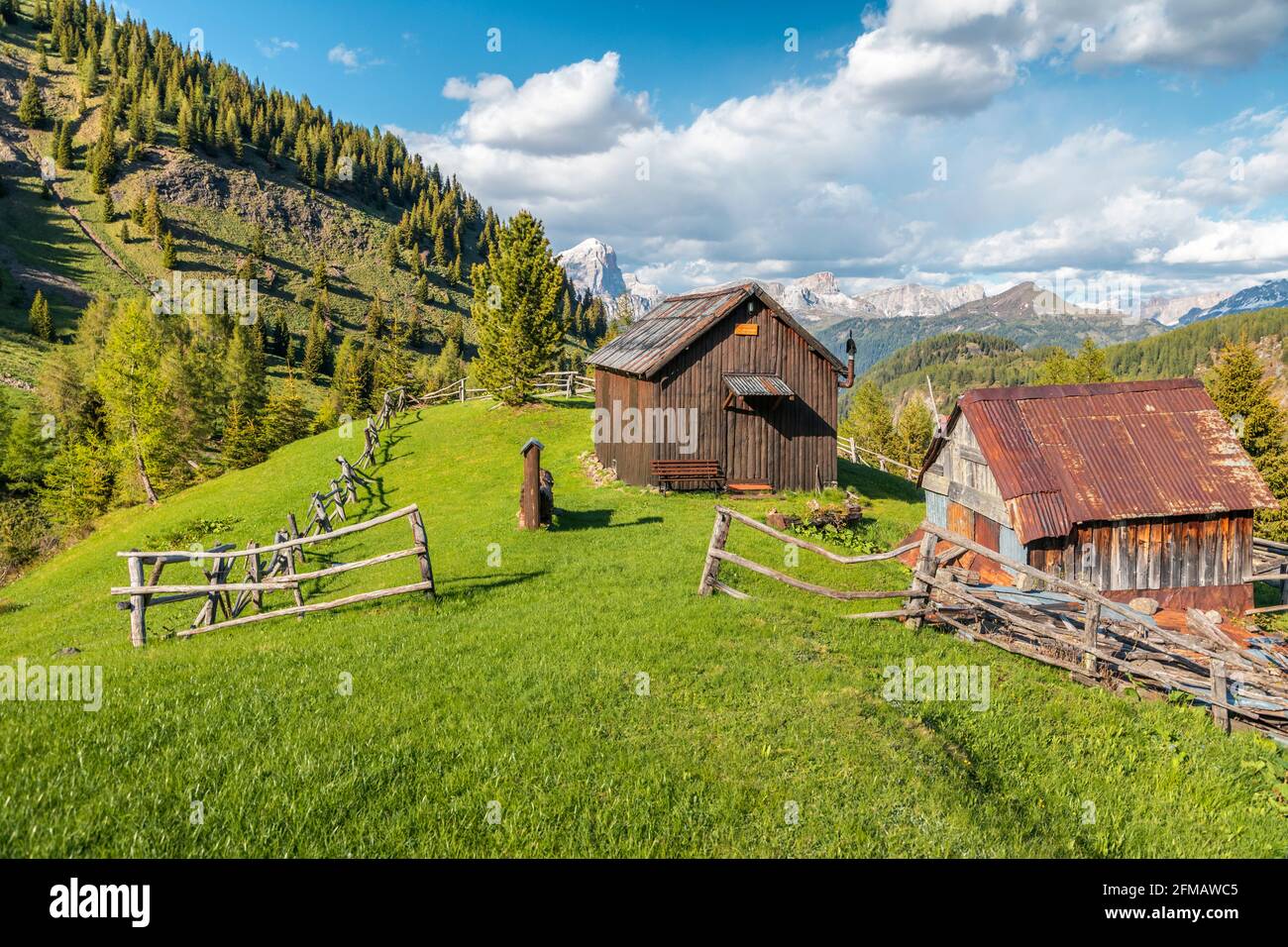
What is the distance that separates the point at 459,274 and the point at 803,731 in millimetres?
150675

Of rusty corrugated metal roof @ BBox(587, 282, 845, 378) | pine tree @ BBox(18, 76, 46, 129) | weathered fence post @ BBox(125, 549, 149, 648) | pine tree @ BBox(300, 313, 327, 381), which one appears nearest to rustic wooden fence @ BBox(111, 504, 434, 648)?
weathered fence post @ BBox(125, 549, 149, 648)

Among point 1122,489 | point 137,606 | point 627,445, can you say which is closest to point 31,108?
point 627,445

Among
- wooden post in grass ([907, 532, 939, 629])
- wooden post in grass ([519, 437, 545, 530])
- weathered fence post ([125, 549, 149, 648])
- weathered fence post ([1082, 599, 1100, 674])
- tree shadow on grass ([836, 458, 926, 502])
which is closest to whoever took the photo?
weathered fence post ([1082, 599, 1100, 674])

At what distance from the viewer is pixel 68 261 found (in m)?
94.1

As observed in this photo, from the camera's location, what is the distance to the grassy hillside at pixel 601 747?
5.25 meters

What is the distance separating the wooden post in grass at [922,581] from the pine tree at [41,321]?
103m

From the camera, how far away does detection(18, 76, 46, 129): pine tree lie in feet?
377

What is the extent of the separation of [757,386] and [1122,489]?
38.5ft

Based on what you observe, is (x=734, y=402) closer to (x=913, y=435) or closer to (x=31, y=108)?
(x=913, y=435)

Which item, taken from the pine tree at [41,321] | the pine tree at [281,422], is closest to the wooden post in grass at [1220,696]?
the pine tree at [281,422]

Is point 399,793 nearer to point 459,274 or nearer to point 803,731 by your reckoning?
point 803,731

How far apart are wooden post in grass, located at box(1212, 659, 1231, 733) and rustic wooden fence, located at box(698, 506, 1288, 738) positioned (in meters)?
0.01

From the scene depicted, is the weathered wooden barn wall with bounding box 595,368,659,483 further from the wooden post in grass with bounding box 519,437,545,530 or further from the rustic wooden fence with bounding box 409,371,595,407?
the rustic wooden fence with bounding box 409,371,595,407

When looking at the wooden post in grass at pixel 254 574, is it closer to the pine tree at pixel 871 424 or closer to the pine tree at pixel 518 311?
the pine tree at pixel 518 311
